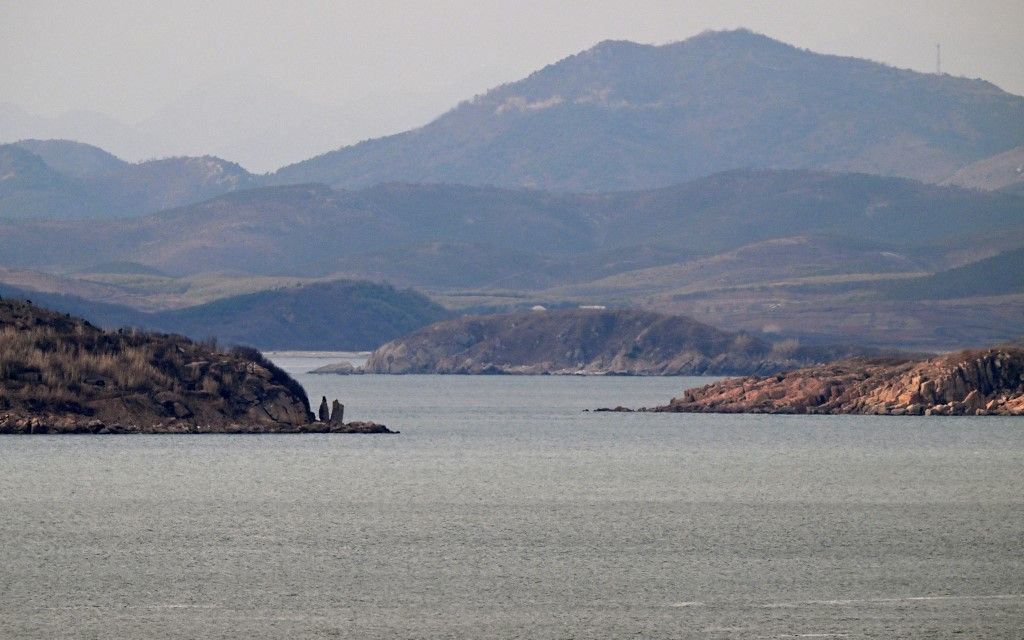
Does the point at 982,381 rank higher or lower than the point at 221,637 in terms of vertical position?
higher

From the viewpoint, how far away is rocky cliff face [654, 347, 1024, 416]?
13438 cm

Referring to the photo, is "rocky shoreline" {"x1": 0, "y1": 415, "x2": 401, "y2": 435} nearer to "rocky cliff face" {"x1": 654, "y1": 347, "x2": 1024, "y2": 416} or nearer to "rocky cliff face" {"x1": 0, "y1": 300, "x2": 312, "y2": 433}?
"rocky cliff face" {"x1": 0, "y1": 300, "x2": 312, "y2": 433}

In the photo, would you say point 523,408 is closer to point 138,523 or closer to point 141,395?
point 141,395

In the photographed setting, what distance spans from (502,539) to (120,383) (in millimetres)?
48116

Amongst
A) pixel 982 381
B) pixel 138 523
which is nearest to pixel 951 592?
pixel 138 523

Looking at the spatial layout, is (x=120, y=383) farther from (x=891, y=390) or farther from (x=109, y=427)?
(x=891, y=390)

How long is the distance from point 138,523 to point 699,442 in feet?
175

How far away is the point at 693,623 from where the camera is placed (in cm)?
4366

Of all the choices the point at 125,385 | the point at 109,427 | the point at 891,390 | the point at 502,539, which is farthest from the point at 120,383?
the point at 891,390

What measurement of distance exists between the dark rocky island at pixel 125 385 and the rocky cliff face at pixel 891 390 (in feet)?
148

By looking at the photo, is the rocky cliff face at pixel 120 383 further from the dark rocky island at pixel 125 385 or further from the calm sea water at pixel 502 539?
the calm sea water at pixel 502 539

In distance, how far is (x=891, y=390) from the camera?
457ft

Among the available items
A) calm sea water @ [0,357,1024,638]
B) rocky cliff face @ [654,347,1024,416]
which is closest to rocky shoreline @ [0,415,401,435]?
calm sea water @ [0,357,1024,638]

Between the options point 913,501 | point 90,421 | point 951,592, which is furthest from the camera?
point 90,421
